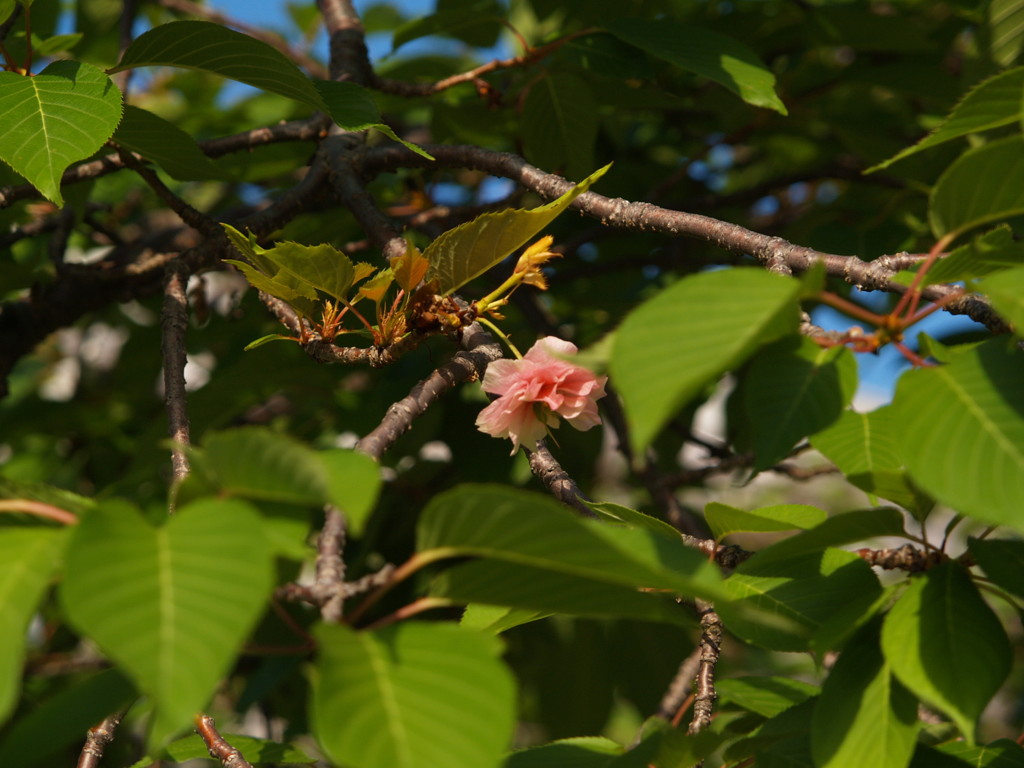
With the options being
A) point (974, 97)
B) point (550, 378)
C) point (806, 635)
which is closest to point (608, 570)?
point (806, 635)

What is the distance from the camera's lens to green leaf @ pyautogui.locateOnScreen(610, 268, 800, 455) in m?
0.57

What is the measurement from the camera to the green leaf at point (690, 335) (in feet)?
1.89

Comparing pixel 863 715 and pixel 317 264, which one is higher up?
pixel 317 264

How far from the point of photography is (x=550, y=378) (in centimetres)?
97

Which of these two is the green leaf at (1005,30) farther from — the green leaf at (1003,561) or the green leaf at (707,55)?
the green leaf at (1003,561)

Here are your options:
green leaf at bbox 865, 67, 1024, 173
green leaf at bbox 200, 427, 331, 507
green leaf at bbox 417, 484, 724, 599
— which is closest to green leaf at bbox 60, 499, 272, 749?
green leaf at bbox 200, 427, 331, 507

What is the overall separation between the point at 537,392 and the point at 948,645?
1.48ft

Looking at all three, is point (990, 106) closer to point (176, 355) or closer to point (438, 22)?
point (176, 355)

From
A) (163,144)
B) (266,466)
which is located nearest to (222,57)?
(163,144)

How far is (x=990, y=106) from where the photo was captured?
0.80 metres

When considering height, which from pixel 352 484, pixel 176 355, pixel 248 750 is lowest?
pixel 248 750

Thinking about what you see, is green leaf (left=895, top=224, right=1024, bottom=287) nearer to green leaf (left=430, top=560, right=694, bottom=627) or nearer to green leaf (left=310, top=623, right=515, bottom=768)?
green leaf (left=430, top=560, right=694, bottom=627)

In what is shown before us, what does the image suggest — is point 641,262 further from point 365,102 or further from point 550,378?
point 550,378

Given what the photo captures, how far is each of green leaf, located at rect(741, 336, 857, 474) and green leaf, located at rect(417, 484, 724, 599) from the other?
125mm
